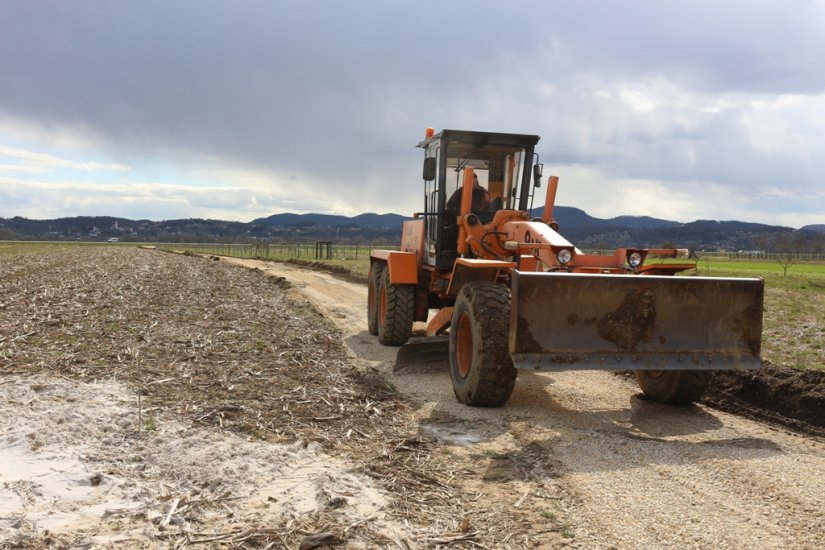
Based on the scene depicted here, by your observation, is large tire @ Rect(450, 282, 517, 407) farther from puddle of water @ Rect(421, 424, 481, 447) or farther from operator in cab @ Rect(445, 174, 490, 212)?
operator in cab @ Rect(445, 174, 490, 212)

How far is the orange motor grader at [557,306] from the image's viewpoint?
6340 mm

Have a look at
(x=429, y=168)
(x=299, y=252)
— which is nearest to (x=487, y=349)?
(x=429, y=168)

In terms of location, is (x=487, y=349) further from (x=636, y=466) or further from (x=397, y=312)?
(x=397, y=312)

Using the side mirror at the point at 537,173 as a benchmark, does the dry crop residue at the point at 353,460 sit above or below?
below

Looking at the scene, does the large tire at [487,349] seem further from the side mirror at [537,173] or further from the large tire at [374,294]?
the large tire at [374,294]

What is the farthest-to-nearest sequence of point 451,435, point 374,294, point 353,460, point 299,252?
1. point 299,252
2. point 374,294
3. point 451,435
4. point 353,460

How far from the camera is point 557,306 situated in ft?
20.9

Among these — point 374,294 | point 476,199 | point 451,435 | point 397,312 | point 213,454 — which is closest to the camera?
point 213,454

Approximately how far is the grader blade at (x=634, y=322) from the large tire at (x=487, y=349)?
49cm

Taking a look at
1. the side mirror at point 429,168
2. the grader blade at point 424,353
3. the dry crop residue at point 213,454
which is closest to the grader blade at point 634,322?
the dry crop residue at point 213,454

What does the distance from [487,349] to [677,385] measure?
231cm

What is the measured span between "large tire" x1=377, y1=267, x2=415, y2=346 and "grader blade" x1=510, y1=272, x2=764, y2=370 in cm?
487

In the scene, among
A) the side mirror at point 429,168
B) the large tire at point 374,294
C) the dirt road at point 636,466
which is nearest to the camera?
the dirt road at point 636,466

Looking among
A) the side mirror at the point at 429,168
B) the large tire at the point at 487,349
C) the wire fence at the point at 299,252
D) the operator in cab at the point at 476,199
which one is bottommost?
the wire fence at the point at 299,252
